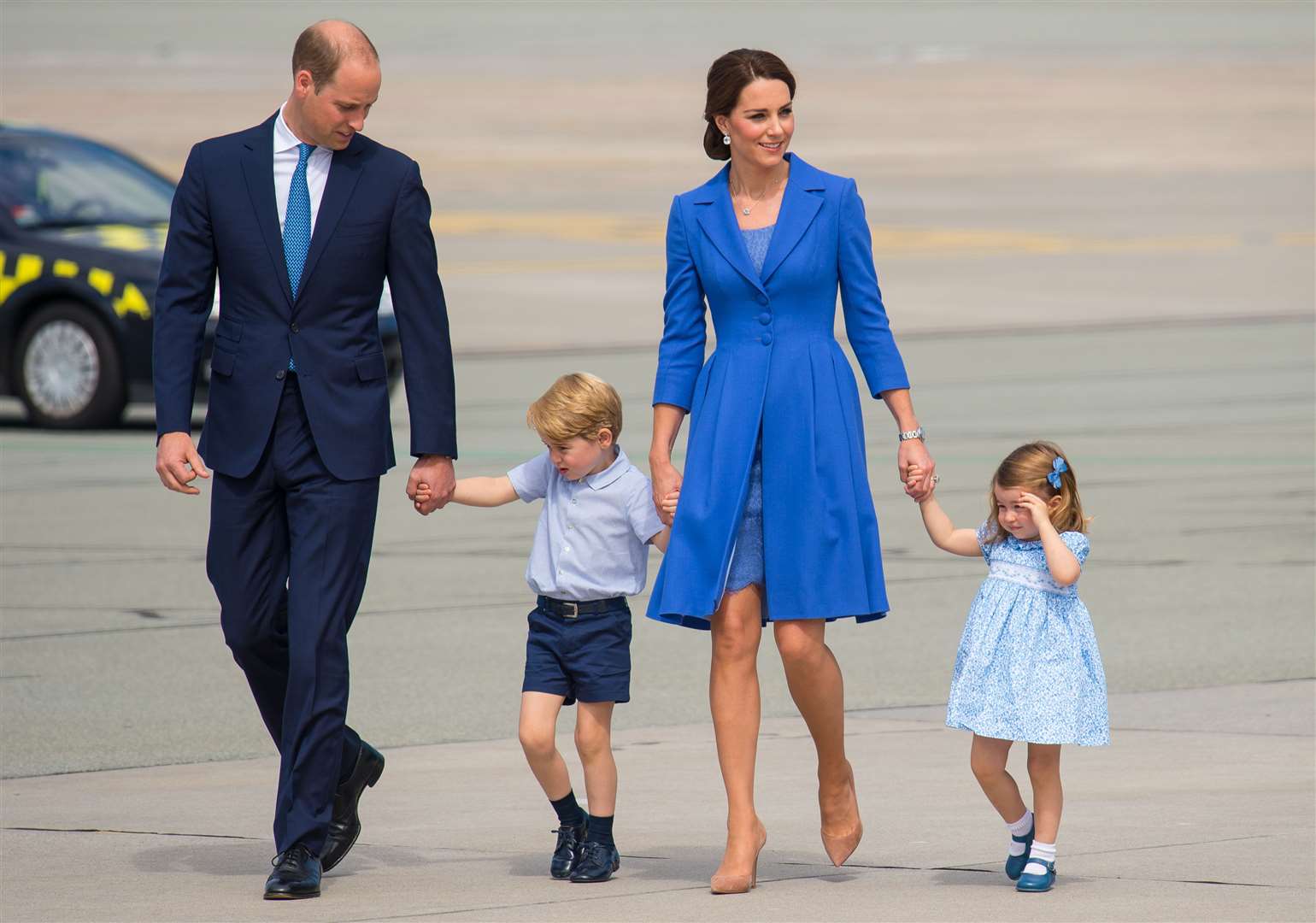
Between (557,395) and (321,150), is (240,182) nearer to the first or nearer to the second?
(321,150)

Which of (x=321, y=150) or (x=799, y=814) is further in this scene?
(x=799, y=814)

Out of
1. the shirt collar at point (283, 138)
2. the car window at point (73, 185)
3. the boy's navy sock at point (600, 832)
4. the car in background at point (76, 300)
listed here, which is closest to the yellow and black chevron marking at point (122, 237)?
the car in background at point (76, 300)

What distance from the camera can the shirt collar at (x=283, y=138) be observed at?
591 cm

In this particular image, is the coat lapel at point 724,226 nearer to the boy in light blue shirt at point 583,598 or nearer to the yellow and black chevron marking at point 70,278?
the boy in light blue shirt at point 583,598

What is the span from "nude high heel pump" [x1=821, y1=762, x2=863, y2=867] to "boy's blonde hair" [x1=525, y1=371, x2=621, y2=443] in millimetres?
1002

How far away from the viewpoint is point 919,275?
26844 mm

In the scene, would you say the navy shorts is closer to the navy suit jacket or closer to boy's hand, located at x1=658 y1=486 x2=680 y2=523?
boy's hand, located at x1=658 y1=486 x2=680 y2=523

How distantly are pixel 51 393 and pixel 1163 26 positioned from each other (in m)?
69.6

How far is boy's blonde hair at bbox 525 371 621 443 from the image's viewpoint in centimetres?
593

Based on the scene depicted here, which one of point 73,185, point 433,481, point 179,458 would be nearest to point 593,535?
point 433,481

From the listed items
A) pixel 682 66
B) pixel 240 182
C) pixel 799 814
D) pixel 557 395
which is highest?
pixel 682 66

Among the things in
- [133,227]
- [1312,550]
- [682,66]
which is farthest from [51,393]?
[682,66]

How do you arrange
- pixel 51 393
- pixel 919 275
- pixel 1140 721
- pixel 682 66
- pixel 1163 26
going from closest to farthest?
pixel 1140 721, pixel 51 393, pixel 919 275, pixel 682 66, pixel 1163 26

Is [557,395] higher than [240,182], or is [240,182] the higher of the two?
[240,182]
